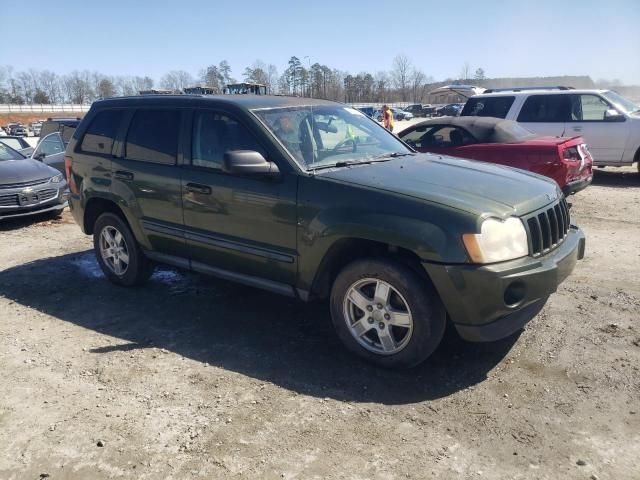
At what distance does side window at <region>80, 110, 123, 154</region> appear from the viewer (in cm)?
539

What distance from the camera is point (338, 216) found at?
3.67m

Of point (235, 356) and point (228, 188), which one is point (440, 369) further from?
point (228, 188)

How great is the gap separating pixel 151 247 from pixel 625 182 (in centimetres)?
1033

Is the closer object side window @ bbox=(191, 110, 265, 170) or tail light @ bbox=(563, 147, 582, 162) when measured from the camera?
side window @ bbox=(191, 110, 265, 170)

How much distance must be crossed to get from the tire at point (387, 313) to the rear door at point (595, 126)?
361 inches

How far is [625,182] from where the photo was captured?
11383mm

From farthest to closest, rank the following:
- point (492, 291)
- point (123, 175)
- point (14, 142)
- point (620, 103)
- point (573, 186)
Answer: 1. point (14, 142)
2. point (620, 103)
3. point (573, 186)
4. point (123, 175)
5. point (492, 291)

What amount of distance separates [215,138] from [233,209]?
687mm

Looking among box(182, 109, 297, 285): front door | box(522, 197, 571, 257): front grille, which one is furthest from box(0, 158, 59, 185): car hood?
box(522, 197, 571, 257): front grille

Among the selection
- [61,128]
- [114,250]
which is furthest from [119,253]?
[61,128]

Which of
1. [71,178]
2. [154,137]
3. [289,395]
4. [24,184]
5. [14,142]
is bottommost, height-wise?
[289,395]

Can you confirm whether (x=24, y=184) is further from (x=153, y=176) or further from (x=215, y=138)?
(x=215, y=138)

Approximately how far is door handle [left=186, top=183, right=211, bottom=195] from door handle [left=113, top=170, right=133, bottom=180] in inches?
34.1

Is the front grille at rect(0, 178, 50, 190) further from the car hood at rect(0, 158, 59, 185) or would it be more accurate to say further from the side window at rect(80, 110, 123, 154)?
the side window at rect(80, 110, 123, 154)
